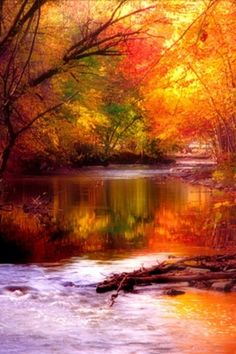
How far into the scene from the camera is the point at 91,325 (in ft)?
34.8

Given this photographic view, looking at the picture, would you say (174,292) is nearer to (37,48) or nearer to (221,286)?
(221,286)

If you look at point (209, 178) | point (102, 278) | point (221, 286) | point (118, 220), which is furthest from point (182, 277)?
point (209, 178)

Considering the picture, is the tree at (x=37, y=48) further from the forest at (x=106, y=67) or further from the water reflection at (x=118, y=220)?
the water reflection at (x=118, y=220)

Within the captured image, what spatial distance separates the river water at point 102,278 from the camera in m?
9.95

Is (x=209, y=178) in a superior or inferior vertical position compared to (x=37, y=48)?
inferior

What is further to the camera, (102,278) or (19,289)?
(102,278)

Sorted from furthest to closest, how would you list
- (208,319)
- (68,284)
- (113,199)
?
1. (113,199)
2. (68,284)
3. (208,319)

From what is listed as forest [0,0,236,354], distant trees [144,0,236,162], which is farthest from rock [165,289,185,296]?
distant trees [144,0,236,162]

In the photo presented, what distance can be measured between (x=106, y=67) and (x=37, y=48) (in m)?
23.4

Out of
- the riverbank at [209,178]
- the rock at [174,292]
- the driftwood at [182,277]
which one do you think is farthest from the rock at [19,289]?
the riverbank at [209,178]

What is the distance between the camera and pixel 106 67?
1941 inches

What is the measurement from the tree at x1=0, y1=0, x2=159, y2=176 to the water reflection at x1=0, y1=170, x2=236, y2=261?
301 centimetres

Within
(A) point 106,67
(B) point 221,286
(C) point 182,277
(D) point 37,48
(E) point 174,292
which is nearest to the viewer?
(E) point 174,292

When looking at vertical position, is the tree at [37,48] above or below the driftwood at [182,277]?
above
